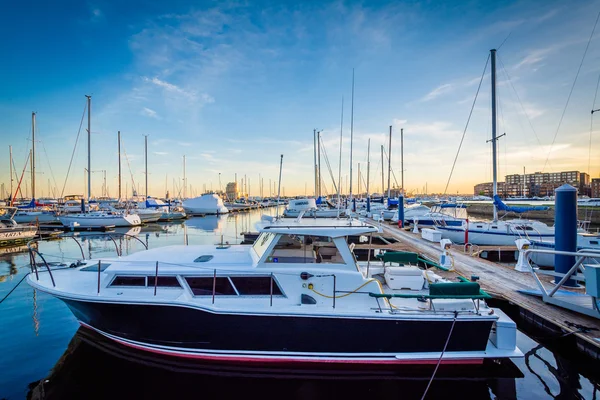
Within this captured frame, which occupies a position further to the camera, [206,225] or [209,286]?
[206,225]

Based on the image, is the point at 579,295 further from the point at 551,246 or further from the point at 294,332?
the point at 551,246

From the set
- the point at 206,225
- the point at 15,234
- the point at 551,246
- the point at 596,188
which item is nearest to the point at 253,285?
the point at 551,246

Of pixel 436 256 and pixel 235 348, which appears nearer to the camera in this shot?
pixel 235 348

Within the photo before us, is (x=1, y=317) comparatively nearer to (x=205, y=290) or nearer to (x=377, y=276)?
(x=205, y=290)

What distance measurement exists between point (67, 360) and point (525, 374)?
8935mm

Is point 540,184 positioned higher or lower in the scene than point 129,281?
higher

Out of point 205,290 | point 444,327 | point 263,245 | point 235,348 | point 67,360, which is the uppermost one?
point 263,245

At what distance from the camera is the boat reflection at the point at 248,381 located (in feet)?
16.7

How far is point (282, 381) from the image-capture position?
5352mm

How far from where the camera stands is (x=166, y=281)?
5.78m

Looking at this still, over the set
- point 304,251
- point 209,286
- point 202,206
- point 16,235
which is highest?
point 304,251

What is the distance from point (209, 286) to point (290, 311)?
1679mm

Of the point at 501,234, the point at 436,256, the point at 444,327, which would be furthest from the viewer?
the point at 501,234

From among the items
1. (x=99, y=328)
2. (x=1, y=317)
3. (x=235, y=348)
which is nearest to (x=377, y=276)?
(x=235, y=348)
